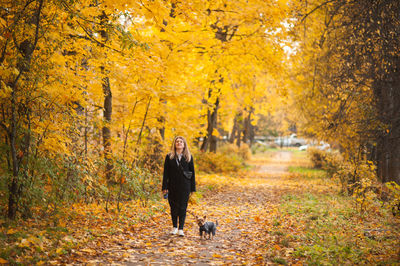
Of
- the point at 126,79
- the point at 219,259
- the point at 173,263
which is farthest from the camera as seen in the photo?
the point at 126,79

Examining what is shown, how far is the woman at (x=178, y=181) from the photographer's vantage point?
22.9 feet

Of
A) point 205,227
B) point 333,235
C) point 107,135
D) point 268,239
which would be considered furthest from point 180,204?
point 107,135

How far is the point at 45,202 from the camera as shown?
616 centimetres

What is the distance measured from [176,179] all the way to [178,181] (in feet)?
0.21

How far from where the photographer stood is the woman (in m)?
6.96

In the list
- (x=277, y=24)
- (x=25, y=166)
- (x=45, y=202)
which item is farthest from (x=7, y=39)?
(x=277, y=24)

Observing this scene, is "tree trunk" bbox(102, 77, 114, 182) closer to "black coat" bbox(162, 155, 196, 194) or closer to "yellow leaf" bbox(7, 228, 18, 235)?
"black coat" bbox(162, 155, 196, 194)

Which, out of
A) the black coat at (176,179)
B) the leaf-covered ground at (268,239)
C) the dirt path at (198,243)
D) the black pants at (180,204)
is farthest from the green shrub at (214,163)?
the black pants at (180,204)

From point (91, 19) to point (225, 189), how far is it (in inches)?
384

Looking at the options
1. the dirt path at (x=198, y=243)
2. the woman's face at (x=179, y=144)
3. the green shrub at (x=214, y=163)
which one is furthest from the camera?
the green shrub at (x=214, y=163)

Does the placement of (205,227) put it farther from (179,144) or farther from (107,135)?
(107,135)

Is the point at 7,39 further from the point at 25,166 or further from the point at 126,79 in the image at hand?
the point at 126,79

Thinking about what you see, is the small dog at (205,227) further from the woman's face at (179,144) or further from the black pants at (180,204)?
the woman's face at (179,144)

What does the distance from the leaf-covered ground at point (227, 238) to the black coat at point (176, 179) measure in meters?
0.93
